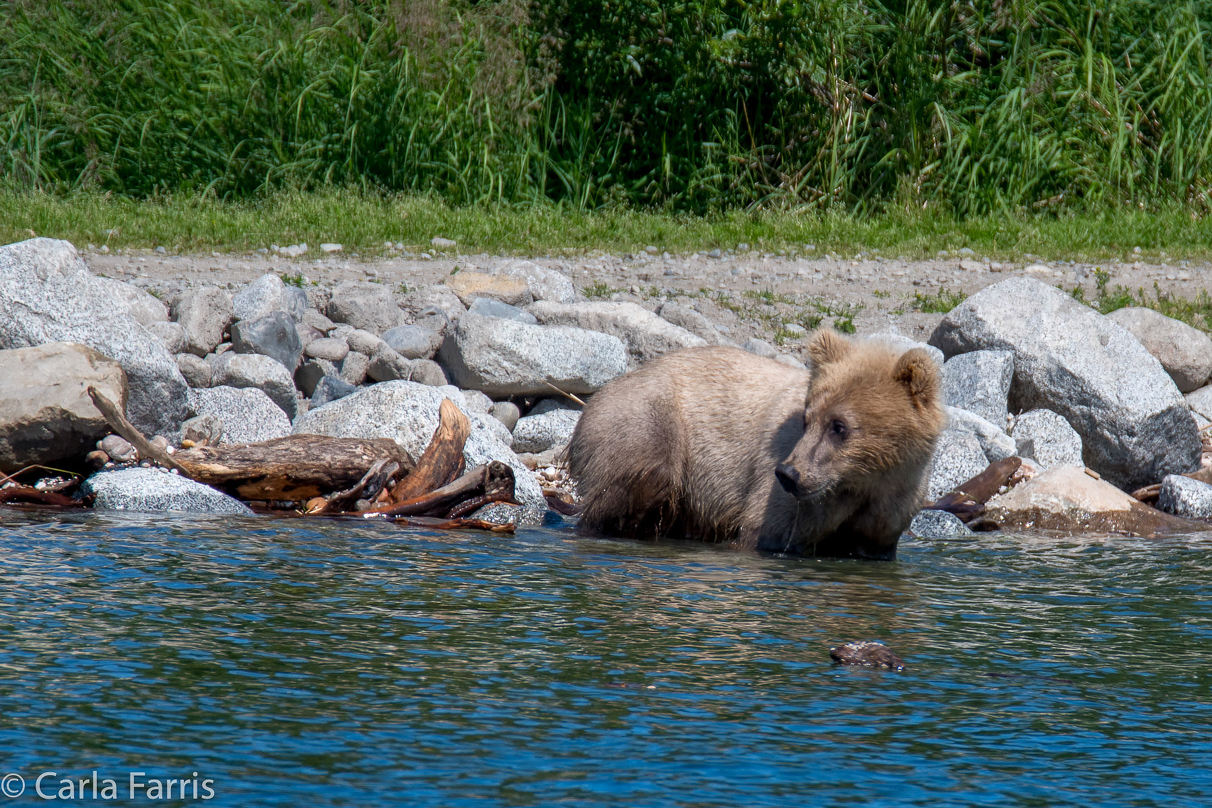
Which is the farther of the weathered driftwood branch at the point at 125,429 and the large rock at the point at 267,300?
the large rock at the point at 267,300

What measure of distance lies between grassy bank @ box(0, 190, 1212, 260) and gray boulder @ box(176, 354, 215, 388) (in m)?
3.28

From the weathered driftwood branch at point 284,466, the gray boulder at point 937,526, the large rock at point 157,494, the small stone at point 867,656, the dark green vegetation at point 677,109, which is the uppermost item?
the dark green vegetation at point 677,109

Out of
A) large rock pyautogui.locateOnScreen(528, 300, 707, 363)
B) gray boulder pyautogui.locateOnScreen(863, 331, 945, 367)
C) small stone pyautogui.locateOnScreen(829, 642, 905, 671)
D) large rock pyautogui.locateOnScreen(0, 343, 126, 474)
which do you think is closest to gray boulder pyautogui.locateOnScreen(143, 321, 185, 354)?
large rock pyautogui.locateOnScreen(0, 343, 126, 474)

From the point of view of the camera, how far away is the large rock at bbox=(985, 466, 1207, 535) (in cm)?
715

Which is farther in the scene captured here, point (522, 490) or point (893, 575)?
point (522, 490)

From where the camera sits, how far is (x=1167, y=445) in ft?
27.6

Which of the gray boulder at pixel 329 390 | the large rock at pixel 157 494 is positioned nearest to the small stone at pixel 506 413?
the gray boulder at pixel 329 390

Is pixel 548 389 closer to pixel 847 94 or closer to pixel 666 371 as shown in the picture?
pixel 666 371

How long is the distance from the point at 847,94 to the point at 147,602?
1066 centimetres

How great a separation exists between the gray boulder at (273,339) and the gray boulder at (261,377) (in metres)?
0.24

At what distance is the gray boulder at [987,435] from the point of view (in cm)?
802

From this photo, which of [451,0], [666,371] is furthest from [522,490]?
[451,0]

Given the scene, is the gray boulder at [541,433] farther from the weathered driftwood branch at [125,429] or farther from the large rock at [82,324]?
the weathered driftwood branch at [125,429]

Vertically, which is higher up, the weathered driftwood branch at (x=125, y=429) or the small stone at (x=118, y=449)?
the weathered driftwood branch at (x=125, y=429)
